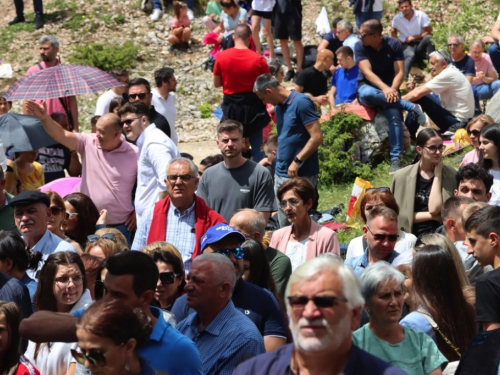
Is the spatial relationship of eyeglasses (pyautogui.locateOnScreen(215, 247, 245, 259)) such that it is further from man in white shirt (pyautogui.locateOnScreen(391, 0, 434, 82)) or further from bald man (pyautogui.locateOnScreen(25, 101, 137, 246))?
man in white shirt (pyautogui.locateOnScreen(391, 0, 434, 82))

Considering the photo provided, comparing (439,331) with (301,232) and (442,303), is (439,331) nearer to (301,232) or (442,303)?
(442,303)

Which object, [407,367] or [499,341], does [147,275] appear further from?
[499,341]

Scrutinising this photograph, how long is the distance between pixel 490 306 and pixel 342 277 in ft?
5.28

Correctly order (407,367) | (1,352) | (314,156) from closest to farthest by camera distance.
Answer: (407,367) < (1,352) < (314,156)

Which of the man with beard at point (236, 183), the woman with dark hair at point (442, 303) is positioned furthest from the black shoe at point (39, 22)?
the woman with dark hair at point (442, 303)

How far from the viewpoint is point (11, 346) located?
5.05 metres

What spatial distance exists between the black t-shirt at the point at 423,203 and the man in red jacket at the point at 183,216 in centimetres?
202

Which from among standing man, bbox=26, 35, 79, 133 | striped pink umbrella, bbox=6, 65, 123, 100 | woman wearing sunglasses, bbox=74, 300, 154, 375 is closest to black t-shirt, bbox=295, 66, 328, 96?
standing man, bbox=26, 35, 79, 133

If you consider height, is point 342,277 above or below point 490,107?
above

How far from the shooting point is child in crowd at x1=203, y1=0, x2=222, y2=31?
19.1 meters

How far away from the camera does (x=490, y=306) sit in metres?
4.83

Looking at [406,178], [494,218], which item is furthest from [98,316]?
[406,178]

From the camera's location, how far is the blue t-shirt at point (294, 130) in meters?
9.27

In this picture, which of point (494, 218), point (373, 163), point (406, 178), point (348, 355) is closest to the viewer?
point (348, 355)
